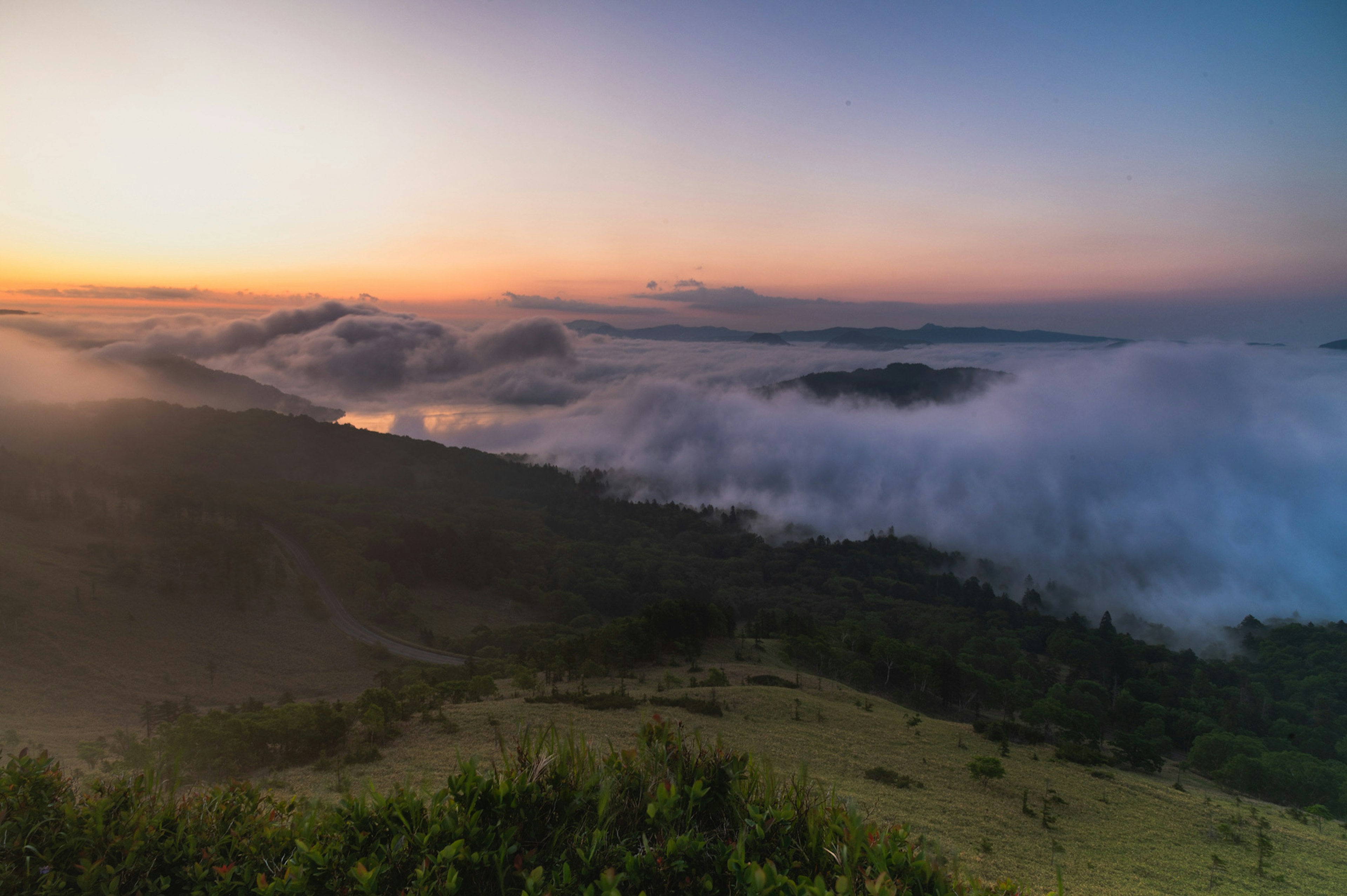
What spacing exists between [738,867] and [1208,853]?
2043cm

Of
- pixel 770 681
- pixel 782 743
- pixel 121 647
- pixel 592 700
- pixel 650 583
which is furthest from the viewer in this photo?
pixel 650 583

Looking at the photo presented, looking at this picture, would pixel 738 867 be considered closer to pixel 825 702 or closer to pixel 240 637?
pixel 825 702

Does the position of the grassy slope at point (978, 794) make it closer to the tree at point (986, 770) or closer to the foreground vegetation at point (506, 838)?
the tree at point (986, 770)

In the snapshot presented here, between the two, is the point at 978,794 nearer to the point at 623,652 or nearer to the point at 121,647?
the point at 623,652

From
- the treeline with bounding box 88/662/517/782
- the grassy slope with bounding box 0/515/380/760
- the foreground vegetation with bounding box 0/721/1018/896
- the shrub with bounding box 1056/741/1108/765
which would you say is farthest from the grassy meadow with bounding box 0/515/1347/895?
the treeline with bounding box 88/662/517/782

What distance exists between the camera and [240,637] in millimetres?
54594

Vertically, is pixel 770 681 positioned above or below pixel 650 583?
above

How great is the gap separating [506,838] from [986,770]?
2027cm

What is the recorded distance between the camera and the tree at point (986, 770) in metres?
18.6

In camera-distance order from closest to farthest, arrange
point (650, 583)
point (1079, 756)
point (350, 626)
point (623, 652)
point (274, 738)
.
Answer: point (274, 738) < point (1079, 756) < point (623, 652) < point (350, 626) < point (650, 583)

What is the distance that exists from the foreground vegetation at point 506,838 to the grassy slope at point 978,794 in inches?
262

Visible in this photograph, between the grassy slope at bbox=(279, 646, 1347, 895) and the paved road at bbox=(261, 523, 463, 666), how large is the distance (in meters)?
35.0

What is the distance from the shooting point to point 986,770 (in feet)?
61.5

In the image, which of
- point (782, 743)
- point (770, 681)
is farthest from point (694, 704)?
point (770, 681)
